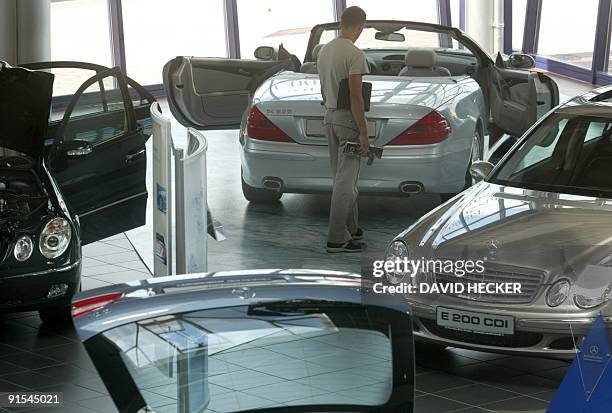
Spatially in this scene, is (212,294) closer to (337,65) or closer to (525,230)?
(525,230)

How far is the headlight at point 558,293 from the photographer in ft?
19.5

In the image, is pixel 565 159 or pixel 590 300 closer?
pixel 590 300

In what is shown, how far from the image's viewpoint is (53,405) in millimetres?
6043

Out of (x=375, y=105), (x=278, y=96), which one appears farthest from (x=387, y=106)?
(x=278, y=96)

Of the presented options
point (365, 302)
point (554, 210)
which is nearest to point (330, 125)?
point (554, 210)

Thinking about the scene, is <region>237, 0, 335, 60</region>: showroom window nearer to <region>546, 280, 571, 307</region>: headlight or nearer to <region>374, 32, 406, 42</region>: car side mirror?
<region>374, 32, 406, 42</region>: car side mirror

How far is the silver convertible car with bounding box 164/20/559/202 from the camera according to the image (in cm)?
956

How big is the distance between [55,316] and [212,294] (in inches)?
161

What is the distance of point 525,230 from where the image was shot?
646 cm

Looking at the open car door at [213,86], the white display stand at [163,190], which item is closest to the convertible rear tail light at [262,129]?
the open car door at [213,86]

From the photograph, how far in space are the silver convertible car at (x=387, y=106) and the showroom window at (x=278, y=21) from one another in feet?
30.5

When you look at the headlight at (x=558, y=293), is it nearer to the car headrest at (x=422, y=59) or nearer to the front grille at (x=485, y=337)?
the front grille at (x=485, y=337)

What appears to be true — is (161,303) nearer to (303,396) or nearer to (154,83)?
(303,396)

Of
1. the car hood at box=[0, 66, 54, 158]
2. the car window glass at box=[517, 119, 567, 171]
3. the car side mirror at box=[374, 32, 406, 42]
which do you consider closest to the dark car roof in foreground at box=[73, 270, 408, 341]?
the car window glass at box=[517, 119, 567, 171]
